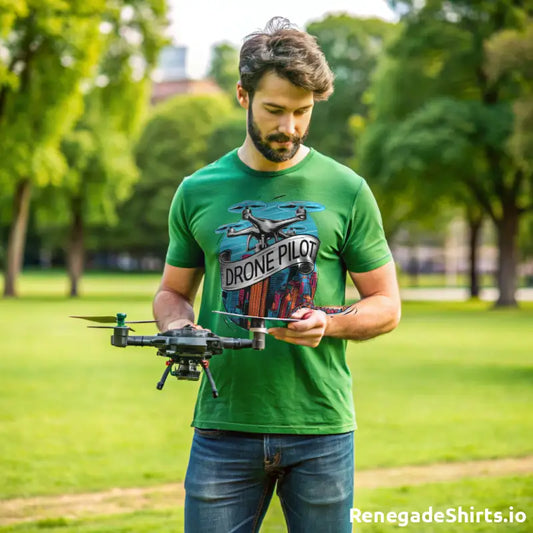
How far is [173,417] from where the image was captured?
1280cm

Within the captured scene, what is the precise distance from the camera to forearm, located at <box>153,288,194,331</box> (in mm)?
3453

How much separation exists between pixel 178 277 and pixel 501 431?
8849mm

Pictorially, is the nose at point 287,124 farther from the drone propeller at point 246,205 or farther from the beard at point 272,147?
the drone propeller at point 246,205

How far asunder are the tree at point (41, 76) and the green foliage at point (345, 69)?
22954 millimetres

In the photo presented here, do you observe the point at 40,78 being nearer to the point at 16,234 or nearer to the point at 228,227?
the point at 16,234

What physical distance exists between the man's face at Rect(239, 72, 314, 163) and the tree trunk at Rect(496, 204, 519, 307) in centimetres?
3899

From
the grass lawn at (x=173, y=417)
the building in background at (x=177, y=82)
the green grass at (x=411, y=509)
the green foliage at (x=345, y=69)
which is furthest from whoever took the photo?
the building in background at (x=177, y=82)

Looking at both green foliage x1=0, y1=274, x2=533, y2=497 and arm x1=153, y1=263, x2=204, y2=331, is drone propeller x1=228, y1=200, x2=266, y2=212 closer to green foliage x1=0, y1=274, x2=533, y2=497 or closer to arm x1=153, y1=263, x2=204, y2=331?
arm x1=153, y1=263, x2=204, y2=331

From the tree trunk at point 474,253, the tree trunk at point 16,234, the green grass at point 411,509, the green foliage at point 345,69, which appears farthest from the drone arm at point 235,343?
the green foliage at point 345,69

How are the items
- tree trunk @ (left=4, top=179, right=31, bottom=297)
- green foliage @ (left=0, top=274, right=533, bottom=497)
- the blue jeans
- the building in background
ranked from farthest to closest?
the building in background < tree trunk @ (left=4, top=179, right=31, bottom=297) < green foliage @ (left=0, top=274, right=533, bottom=497) < the blue jeans

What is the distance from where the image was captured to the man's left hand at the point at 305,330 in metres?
3.02

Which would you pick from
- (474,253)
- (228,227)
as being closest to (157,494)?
(228,227)

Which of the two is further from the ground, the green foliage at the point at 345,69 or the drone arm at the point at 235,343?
the green foliage at the point at 345,69

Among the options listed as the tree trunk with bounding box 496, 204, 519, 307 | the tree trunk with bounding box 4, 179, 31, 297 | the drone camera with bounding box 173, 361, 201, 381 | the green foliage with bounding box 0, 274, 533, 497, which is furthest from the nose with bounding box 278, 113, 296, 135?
the tree trunk with bounding box 4, 179, 31, 297
